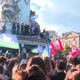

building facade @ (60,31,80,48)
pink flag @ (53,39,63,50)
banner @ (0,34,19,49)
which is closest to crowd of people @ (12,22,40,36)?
pink flag @ (53,39,63,50)

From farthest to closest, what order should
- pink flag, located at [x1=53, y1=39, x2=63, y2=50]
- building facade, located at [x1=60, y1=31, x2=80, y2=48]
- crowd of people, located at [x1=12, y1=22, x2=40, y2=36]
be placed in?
building facade, located at [x1=60, y1=31, x2=80, y2=48] → crowd of people, located at [x1=12, y1=22, x2=40, y2=36] → pink flag, located at [x1=53, y1=39, x2=63, y2=50]

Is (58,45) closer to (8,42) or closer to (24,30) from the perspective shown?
(8,42)

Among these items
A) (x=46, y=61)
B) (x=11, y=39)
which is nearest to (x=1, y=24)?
(x=11, y=39)

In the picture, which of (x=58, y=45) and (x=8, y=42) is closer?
(x=8, y=42)

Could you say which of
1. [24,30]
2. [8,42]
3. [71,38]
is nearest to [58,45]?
[8,42]

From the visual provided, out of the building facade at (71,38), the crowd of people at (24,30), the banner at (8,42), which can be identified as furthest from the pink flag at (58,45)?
the building facade at (71,38)

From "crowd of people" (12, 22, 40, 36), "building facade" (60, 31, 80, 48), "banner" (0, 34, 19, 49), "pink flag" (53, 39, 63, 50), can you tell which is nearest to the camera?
"banner" (0, 34, 19, 49)

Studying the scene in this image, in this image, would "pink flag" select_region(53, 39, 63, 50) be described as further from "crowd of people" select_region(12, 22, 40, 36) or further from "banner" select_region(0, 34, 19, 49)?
"crowd of people" select_region(12, 22, 40, 36)

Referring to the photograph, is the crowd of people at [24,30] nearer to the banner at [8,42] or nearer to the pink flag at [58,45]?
the pink flag at [58,45]

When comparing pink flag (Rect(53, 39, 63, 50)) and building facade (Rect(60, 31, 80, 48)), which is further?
building facade (Rect(60, 31, 80, 48))

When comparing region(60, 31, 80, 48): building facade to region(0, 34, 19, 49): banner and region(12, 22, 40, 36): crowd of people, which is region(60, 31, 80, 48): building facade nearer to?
region(12, 22, 40, 36): crowd of people

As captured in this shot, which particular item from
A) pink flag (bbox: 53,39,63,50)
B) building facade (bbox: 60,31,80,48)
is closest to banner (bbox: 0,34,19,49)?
pink flag (bbox: 53,39,63,50)

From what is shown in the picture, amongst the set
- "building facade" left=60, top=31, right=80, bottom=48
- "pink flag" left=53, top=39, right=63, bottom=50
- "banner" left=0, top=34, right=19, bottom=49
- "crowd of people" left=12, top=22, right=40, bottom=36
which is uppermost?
"crowd of people" left=12, top=22, right=40, bottom=36

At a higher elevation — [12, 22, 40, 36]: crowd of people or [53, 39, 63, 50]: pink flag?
[12, 22, 40, 36]: crowd of people
